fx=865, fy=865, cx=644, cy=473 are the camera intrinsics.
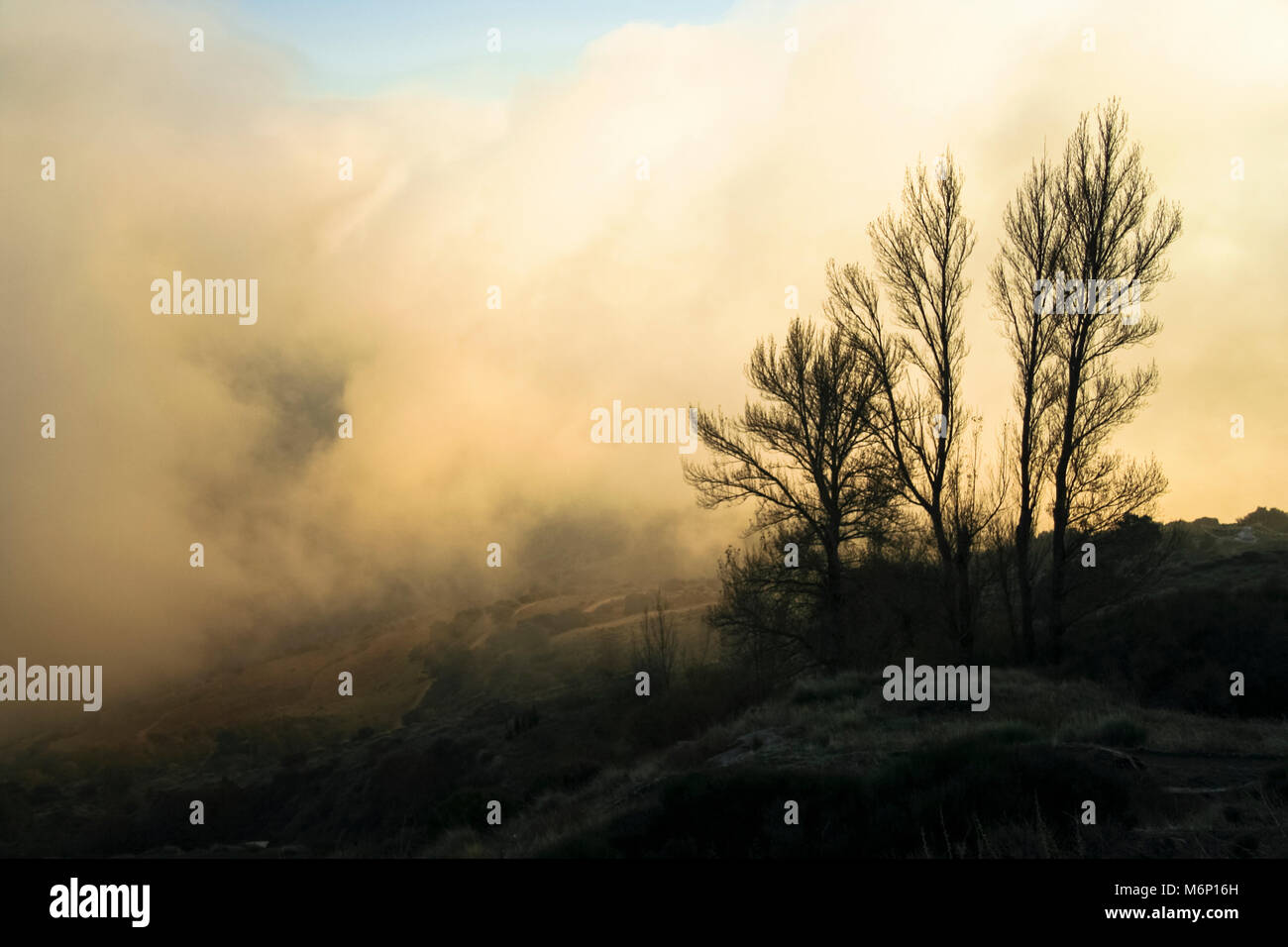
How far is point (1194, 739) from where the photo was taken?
15062mm

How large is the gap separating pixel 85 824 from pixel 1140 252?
82.5 metres

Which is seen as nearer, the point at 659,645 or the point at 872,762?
the point at 872,762

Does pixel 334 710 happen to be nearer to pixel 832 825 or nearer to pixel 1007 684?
pixel 1007 684

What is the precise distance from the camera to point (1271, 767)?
12.4 m

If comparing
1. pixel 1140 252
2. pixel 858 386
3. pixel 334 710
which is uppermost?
pixel 1140 252

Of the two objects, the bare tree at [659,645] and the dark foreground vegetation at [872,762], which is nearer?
the dark foreground vegetation at [872,762]

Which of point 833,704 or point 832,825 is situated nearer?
point 832,825

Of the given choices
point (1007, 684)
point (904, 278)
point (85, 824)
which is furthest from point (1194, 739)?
point (85, 824)

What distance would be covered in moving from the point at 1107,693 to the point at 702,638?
138ft

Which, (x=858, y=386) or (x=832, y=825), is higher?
(x=858, y=386)

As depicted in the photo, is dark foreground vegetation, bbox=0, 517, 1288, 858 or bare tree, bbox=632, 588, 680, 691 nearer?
dark foreground vegetation, bbox=0, 517, 1288, 858

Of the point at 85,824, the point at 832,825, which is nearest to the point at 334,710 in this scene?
the point at 85,824
